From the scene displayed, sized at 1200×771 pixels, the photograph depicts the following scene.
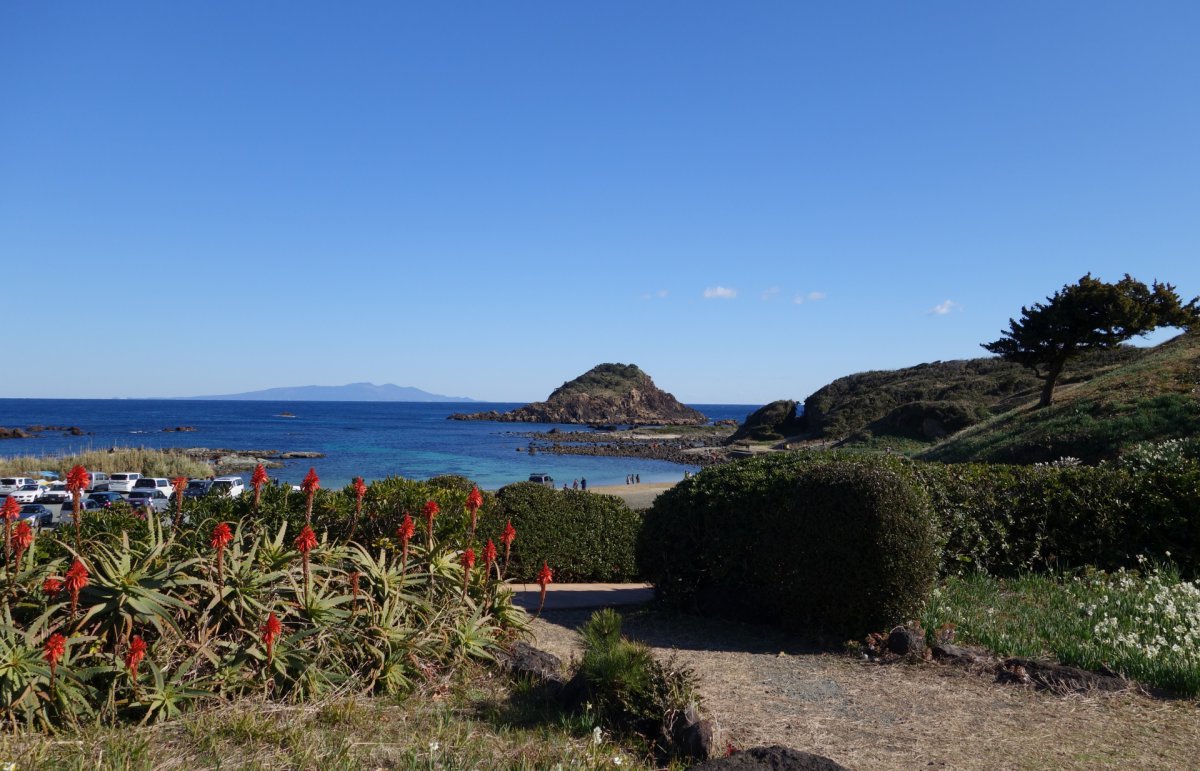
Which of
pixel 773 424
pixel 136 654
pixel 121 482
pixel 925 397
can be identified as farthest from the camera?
pixel 773 424

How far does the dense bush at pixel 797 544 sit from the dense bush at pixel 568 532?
1876 mm

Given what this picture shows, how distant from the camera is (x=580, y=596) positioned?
9.26m

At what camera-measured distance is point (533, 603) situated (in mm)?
8727

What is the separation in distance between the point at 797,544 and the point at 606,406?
470ft

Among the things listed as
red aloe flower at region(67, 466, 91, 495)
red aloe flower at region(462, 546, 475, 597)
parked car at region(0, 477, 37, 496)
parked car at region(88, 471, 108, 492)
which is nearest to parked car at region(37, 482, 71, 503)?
parked car at region(0, 477, 37, 496)

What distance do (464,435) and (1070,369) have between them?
234 feet

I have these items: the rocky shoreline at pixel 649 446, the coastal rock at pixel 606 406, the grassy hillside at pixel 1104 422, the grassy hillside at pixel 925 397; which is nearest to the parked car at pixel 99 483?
the grassy hillside at pixel 1104 422

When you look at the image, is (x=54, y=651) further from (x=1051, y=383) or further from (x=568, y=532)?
(x=1051, y=383)

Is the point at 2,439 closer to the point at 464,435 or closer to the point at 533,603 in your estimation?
the point at 464,435

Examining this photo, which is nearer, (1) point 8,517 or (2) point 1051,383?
(1) point 8,517

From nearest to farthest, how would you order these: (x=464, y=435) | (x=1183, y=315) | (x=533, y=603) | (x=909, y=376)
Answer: (x=533, y=603)
(x=1183, y=315)
(x=909, y=376)
(x=464, y=435)

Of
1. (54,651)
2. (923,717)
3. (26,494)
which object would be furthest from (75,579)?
(26,494)

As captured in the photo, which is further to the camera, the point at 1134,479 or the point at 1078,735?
the point at 1134,479

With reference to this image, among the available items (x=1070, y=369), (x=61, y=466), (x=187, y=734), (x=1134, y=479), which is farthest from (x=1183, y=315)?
(x=61, y=466)
